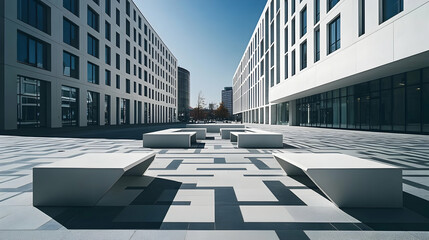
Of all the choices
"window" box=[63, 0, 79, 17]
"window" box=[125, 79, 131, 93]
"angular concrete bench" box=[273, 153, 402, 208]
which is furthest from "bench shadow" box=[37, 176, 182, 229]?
"window" box=[125, 79, 131, 93]

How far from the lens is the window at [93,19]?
25672 mm

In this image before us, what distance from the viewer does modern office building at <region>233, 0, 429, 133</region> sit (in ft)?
39.9

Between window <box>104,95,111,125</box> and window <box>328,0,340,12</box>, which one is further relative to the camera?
window <box>104,95,111,125</box>

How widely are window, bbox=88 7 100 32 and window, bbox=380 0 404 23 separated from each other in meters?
28.0

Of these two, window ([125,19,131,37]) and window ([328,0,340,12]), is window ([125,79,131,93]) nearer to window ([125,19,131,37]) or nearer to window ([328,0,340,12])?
window ([125,19,131,37])

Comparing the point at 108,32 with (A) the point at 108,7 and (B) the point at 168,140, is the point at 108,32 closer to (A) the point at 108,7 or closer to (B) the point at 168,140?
(A) the point at 108,7

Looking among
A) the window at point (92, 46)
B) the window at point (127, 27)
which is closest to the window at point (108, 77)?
the window at point (92, 46)

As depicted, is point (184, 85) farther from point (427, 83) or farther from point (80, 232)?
point (80, 232)

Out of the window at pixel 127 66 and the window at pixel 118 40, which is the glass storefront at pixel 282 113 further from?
the window at pixel 118 40

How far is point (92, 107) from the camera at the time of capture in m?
25.9

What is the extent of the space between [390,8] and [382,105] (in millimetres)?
7805

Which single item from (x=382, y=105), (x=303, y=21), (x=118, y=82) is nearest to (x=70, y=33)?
(x=118, y=82)

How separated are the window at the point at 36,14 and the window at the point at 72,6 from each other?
3.03 m

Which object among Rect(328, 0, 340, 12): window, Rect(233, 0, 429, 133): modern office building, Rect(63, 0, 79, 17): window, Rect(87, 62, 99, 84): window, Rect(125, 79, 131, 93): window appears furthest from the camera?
Rect(125, 79, 131, 93): window
